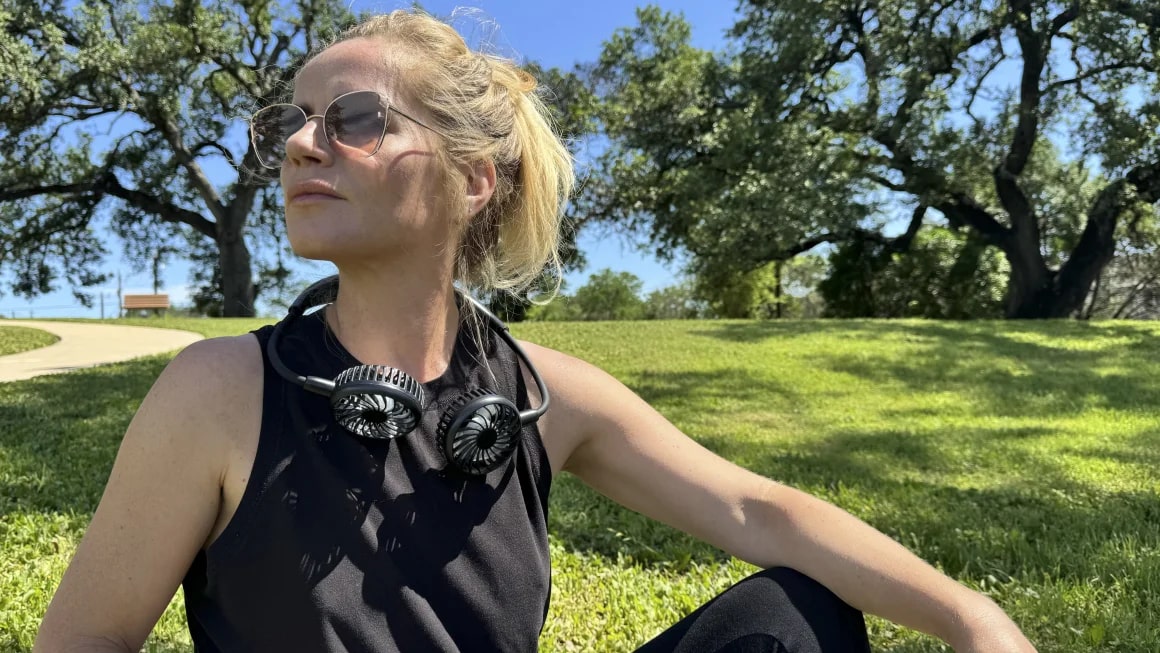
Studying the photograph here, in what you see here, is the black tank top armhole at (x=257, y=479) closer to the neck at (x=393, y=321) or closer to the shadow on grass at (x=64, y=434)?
the neck at (x=393, y=321)

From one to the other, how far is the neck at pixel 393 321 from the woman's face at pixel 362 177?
0.19ft

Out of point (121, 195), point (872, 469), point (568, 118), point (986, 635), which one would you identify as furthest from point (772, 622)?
point (121, 195)

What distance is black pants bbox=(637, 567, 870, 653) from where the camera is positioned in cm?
137

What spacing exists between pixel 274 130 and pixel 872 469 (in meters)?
4.55

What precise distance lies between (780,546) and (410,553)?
762 mm

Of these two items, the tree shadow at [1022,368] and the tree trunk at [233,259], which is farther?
the tree trunk at [233,259]

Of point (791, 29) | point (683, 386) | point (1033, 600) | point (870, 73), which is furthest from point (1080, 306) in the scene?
point (1033, 600)

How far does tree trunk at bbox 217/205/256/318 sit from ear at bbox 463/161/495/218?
24.5 m

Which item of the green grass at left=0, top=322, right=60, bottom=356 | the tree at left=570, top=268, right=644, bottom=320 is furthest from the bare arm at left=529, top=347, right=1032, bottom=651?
the tree at left=570, top=268, right=644, bottom=320

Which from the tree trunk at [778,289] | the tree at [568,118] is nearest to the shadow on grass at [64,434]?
the tree at [568,118]

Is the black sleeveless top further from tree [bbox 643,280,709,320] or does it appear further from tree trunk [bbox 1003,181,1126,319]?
tree [bbox 643,280,709,320]

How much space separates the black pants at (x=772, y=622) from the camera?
4.49 feet

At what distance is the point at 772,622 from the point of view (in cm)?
138

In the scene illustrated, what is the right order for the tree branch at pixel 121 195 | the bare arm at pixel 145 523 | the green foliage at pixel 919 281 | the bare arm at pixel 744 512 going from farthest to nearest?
the tree branch at pixel 121 195, the green foliage at pixel 919 281, the bare arm at pixel 744 512, the bare arm at pixel 145 523
